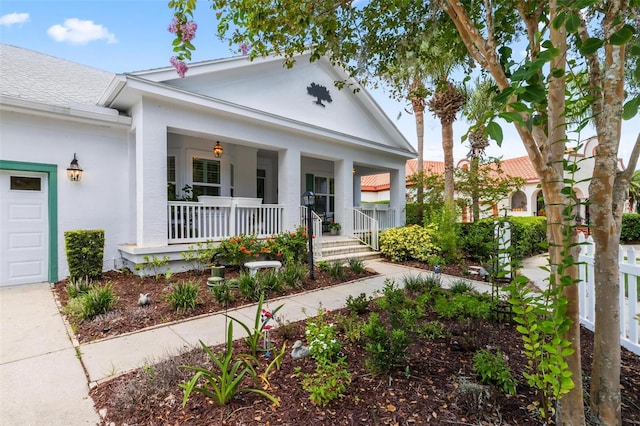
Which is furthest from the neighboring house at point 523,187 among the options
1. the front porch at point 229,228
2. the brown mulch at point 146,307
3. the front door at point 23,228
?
the front door at point 23,228

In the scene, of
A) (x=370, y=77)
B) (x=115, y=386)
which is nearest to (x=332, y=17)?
(x=370, y=77)

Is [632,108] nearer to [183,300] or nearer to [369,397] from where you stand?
[369,397]

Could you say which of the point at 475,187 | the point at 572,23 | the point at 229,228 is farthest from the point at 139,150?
the point at 475,187

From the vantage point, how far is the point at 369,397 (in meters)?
2.39

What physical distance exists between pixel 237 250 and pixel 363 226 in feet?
16.4

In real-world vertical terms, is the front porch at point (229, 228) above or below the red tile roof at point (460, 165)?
below

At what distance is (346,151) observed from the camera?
411 inches

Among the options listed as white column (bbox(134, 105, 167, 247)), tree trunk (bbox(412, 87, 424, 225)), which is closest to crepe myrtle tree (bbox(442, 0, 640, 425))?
white column (bbox(134, 105, 167, 247))

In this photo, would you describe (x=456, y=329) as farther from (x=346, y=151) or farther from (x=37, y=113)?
(x=37, y=113)

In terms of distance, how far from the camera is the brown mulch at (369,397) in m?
2.15

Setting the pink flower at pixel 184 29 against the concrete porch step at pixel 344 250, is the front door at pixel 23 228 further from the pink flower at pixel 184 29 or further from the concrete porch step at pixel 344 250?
the concrete porch step at pixel 344 250

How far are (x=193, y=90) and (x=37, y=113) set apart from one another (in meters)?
3.07

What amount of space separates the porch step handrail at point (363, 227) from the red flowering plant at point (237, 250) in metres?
4.09

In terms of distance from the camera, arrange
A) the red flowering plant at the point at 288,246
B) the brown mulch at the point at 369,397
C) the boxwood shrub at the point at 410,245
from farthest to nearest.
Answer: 1. the boxwood shrub at the point at 410,245
2. the red flowering plant at the point at 288,246
3. the brown mulch at the point at 369,397
